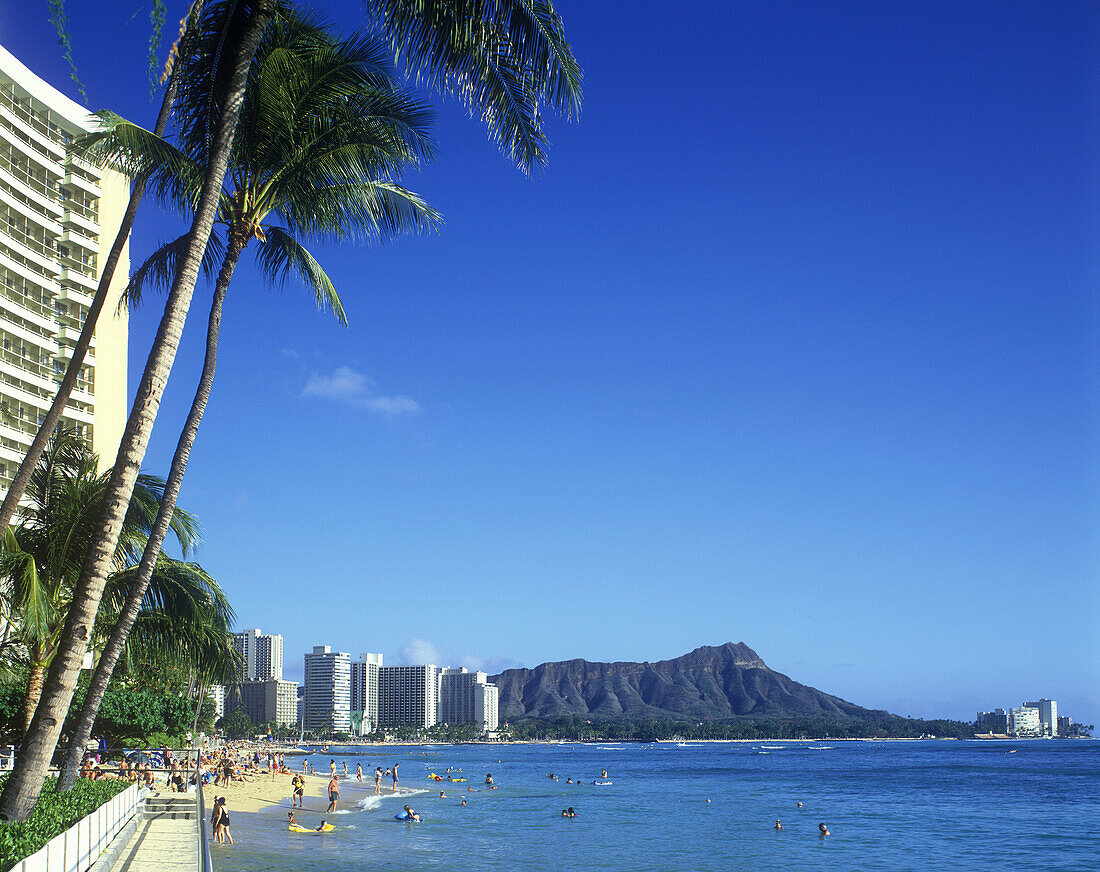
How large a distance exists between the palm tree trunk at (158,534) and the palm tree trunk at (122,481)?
9.16 ft

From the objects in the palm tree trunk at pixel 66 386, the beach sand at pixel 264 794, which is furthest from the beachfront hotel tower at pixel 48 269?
the palm tree trunk at pixel 66 386

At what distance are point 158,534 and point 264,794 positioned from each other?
51677 millimetres

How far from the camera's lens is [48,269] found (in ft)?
179

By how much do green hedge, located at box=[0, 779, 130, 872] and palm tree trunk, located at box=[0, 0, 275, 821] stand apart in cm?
56

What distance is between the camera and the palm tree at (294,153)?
13.5 meters

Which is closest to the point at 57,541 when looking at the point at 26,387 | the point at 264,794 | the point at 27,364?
the point at 26,387

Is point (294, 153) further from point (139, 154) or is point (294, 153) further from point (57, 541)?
point (57, 541)

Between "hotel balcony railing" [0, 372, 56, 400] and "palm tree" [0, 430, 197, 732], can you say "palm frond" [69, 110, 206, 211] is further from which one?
"hotel balcony railing" [0, 372, 56, 400]

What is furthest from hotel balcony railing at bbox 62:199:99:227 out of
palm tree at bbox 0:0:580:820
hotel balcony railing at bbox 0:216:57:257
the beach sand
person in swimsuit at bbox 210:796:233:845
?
palm tree at bbox 0:0:580:820

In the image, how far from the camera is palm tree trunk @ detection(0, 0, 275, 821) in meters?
9.90

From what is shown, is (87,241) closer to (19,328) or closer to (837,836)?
(19,328)

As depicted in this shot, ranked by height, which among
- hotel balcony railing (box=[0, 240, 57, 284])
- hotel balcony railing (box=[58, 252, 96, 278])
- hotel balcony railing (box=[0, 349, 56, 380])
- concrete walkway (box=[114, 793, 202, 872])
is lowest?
concrete walkway (box=[114, 793, 202, 872])

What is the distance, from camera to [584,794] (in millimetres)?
77062

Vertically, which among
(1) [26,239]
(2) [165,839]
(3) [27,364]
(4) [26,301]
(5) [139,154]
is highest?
(1) [26,239]
